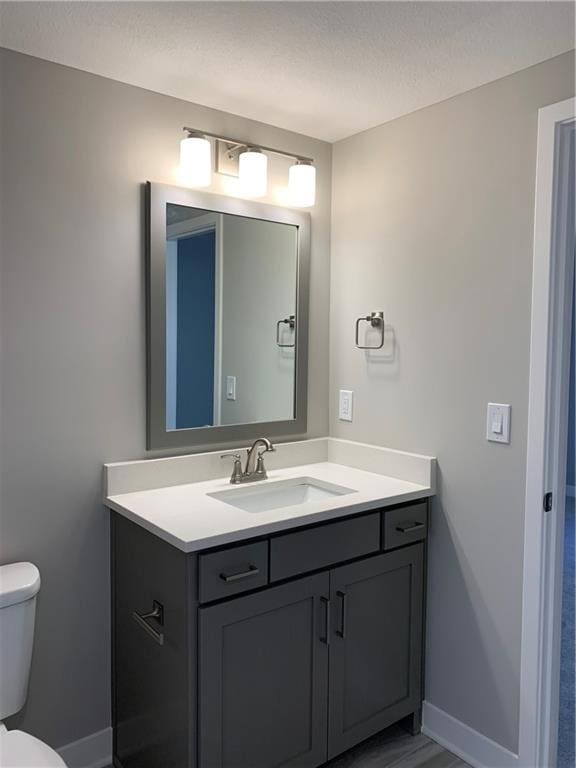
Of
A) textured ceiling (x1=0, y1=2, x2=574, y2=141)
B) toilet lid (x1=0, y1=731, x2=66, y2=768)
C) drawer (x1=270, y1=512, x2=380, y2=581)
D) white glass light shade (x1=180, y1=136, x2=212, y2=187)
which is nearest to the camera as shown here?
toilet lid (x1=0, y1=731, x2=66, y2=768)

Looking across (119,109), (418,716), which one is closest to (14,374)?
(119,109)

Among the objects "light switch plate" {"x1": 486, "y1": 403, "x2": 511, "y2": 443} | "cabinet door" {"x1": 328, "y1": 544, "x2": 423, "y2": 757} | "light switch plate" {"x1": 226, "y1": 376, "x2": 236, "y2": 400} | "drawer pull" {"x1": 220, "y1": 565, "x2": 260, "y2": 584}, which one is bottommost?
"cabinet door" {"x1": 328, "y1": 544, "x2": 423, "y2": 757}

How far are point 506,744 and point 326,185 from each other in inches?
86.5

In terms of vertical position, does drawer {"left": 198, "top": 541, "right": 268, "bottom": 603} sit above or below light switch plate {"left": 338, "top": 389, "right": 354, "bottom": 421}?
below

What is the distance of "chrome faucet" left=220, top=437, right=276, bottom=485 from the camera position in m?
2.22

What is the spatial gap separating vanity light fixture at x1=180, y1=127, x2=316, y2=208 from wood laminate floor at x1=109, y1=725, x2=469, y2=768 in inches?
79.9

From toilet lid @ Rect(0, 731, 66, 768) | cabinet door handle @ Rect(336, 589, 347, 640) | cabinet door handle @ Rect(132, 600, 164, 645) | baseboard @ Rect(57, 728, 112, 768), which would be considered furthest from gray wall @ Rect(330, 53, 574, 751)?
toilet lid @ Rect(0, 731, 66, 768)

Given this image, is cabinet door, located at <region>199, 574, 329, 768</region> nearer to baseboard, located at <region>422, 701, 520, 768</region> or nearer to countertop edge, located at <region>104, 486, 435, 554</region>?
countertop edge, located at <region>104, 486, 435, 554</region>

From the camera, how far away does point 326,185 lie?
8.48 feet

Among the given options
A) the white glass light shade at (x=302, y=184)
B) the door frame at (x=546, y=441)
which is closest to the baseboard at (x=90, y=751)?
the door frame at (x=546, y=441)

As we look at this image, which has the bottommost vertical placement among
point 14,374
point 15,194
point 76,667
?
point 76,667

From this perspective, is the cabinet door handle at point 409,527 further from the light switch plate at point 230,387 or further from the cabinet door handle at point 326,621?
the light switch plate at point 230,387

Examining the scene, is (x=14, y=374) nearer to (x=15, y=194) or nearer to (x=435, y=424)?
(x=15, y=194)

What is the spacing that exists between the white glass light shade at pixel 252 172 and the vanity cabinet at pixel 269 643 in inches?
48.6
